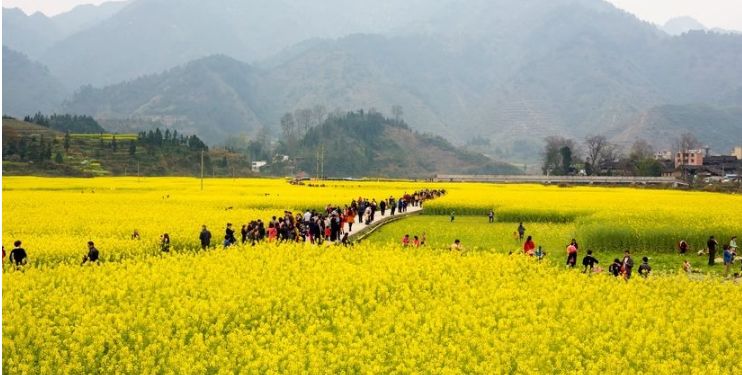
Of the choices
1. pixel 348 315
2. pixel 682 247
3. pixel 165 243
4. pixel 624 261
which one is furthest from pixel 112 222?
pixel 682 247

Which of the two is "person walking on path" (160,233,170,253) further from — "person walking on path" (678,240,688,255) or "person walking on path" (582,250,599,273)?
"person walking on path" (678,240,688,255)

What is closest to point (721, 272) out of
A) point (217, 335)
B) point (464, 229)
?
point (464, 229)

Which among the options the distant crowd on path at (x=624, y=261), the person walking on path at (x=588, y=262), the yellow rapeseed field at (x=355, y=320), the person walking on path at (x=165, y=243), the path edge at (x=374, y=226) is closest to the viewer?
the yellow rapeseed field at (x=355, y=320)

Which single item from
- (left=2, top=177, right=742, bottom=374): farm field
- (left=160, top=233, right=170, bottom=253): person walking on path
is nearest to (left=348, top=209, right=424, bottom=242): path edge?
(left=160, top=233, right=170, bottom=253): person walking on path

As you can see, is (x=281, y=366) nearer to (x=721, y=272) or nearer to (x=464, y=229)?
(x=721, y=272)

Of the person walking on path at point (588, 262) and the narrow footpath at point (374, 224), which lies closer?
the person walking on path at point (588, 262)

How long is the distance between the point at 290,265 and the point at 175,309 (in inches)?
230

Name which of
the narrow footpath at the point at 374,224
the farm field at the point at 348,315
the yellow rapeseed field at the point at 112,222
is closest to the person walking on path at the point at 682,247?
the farm field at the point at 348,315

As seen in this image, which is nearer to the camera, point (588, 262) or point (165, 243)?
point (588, 262)

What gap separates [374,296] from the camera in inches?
690

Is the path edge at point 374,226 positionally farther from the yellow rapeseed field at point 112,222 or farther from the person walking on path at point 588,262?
the person walking on path at point 588,262

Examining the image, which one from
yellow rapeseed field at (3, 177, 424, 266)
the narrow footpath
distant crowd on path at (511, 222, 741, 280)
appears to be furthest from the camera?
the narrow footpath

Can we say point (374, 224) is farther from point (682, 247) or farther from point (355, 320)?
point (355, 320)

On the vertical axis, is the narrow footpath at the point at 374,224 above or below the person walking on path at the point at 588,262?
below
